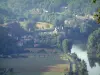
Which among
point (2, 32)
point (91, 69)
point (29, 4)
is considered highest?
point (29, 4)

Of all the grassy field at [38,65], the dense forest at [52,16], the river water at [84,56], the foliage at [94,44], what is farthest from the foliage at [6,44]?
the foliage at [94,44]

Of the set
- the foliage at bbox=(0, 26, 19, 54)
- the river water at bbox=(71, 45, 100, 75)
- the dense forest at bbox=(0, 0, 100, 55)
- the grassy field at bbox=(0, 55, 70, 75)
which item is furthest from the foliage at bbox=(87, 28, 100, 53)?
the foliage at bbox=(0, 26, 19, 54)

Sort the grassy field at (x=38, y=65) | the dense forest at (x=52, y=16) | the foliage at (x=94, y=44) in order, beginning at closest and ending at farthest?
the grassy field at (x=38, y=65)
the foliage at (x=94, y=44)
the dense forest at (x=52, y=16)

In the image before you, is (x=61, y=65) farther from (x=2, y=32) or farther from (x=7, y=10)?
(x=7, y=10)

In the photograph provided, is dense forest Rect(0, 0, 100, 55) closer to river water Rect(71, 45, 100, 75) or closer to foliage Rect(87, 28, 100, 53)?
foliage Rect(87, 28, 100, 53)

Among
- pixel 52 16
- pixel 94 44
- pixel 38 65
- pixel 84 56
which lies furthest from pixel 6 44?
pixel 52 16

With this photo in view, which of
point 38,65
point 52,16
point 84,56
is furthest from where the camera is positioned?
point 52,16

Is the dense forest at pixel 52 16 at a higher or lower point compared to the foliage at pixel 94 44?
higher

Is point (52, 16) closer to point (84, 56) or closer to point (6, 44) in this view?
point (6, 44)

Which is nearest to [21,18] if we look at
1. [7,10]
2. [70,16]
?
[7,10]

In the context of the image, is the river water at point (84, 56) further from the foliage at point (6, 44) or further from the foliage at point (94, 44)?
the foliage at point (6, 44)

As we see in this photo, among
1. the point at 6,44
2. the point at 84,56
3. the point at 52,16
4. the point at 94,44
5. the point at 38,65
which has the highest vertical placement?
the point at 52,16
